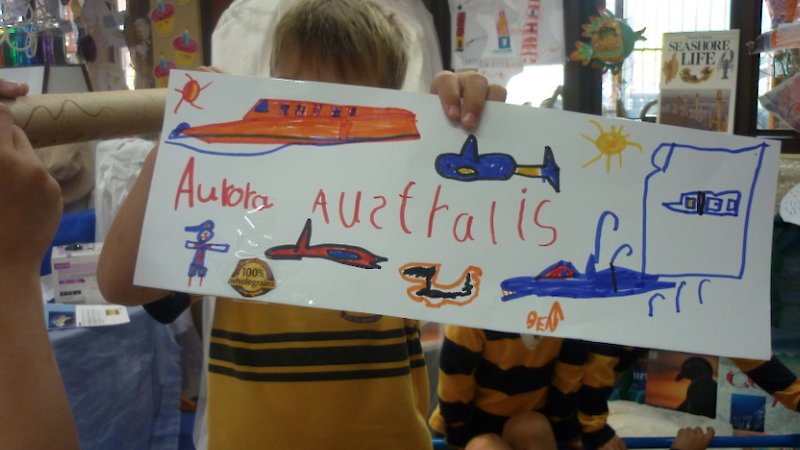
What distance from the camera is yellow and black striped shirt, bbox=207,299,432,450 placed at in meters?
0.62

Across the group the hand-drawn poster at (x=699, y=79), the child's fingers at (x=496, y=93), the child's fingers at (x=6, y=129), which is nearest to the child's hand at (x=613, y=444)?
the child's fingers at (x=496, y=93)

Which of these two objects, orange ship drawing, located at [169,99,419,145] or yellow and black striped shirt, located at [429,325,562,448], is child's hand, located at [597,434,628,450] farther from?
orange ship drawing, located at [169,99,419,145]

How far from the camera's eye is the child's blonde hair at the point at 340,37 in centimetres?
60

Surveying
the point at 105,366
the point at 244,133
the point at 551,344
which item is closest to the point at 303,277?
the point at 244,133

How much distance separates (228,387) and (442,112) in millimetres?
402

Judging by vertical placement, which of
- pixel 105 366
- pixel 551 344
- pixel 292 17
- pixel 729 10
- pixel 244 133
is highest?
pixel 729 10

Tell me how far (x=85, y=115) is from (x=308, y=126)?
22 centimetres

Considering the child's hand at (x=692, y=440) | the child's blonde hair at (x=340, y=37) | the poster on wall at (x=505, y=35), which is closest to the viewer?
the child's blonde hair at (x=340, y=37)

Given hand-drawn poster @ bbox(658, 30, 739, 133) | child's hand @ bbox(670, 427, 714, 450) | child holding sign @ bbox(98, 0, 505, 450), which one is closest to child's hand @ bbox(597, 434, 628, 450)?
child's hand @ bbox(670, 427, 714, 450)

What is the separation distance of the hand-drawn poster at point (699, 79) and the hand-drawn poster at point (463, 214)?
130 centimetres

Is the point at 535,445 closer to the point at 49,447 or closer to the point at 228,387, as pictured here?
the point at 228,387

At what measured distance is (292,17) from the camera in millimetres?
626

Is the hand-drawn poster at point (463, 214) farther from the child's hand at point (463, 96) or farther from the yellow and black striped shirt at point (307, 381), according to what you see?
the yellow and black striped shirt at point (307, 381)

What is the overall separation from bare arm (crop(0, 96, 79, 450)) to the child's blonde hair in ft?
0.99
